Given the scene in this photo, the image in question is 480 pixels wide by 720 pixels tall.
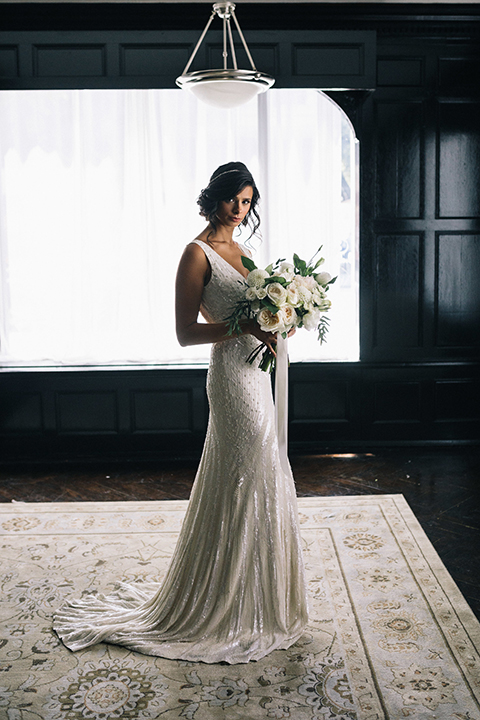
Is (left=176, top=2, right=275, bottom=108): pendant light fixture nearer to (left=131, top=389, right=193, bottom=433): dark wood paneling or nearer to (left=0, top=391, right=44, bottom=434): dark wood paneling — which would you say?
(left=131, top=389, right=193, bottom=433): dark wood paneling

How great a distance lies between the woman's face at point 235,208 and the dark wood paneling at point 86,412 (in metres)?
3.14

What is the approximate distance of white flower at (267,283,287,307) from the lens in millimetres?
2688

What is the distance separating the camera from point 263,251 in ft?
19.4

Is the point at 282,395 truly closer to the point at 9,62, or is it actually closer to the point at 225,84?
the point at 225,84

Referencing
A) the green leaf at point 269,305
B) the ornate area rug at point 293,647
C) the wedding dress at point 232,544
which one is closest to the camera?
the ornate area rug at point 293,647

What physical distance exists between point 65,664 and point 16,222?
3.97 metres

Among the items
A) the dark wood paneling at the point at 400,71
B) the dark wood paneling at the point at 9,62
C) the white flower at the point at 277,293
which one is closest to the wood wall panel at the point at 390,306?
the dark wood paneling at the point at 400,71

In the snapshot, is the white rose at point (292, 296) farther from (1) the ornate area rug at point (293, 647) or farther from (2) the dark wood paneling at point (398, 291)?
(2) the dark wood paneling at point (398, 291)

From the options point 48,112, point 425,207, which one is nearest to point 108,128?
point 48,112

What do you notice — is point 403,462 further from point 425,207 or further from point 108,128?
point 108,128

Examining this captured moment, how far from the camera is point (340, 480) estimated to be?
5.22 metres

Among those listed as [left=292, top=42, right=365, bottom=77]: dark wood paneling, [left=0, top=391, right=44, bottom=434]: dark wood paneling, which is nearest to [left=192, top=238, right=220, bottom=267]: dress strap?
[left=292, top=42, right=365, bottom=77]: dark wood paneling

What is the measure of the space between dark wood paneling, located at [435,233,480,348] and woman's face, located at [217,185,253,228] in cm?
338

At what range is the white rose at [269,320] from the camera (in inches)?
106
